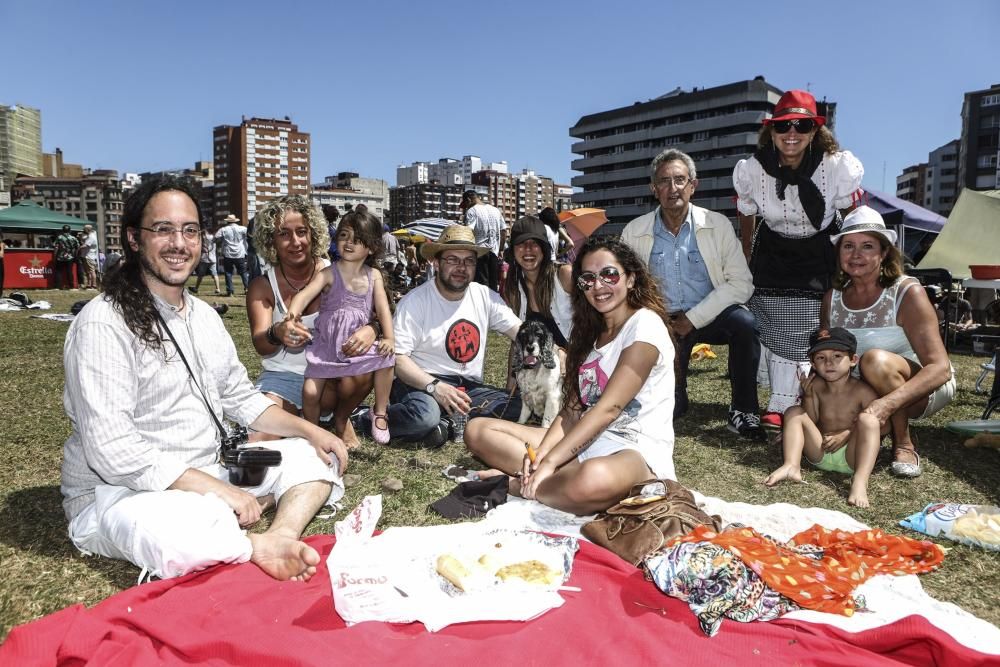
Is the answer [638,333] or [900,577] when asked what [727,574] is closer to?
[900,577]

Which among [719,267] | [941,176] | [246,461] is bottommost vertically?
[246,461]

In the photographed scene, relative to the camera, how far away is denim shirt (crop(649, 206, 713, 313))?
5.84 metres

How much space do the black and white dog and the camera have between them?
2.38 meters

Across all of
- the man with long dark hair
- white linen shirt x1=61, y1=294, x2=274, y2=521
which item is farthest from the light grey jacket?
white linen shirt x1=61, y1=294, x2=274, y2=521

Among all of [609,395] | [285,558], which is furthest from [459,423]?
[285,558]

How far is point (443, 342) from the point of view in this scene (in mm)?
5438

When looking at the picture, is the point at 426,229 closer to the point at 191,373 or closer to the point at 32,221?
the point at 32,221

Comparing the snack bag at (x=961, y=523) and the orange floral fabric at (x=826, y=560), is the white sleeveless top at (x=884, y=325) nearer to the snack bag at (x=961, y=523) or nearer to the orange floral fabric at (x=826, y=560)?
the snack bag at (x=961, y=523)

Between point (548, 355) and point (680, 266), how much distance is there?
1.56 m

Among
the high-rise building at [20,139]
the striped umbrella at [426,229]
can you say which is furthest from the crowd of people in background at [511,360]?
the high-rise building at [20,139]

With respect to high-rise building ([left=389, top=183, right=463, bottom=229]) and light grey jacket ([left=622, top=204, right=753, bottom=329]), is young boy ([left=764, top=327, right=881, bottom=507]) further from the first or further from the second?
high-rise building ([left=389, top=183, right=463, bottom=229])

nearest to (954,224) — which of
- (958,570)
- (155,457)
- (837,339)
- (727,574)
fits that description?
(837,339)

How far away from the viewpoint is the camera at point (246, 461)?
3393 millimetres

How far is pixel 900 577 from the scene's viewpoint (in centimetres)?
302
